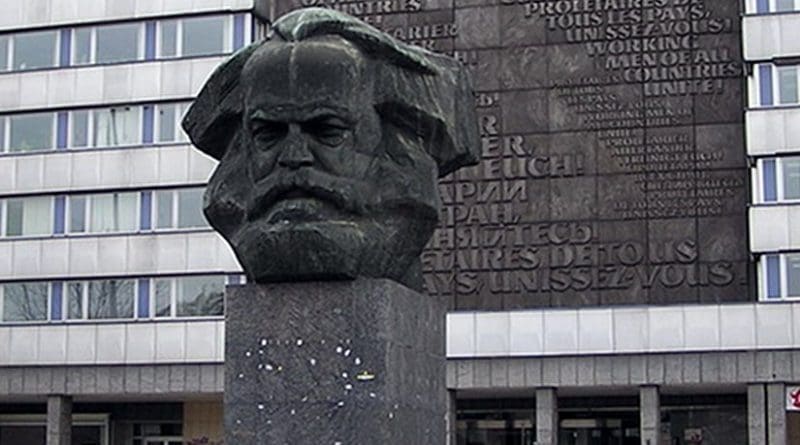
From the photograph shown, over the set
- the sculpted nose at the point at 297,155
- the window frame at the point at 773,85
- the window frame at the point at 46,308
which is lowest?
the sculpted nose at the point at 297,155

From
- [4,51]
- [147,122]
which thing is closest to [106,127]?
[147,122]

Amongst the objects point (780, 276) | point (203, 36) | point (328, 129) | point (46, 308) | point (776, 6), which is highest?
point (203, 36)

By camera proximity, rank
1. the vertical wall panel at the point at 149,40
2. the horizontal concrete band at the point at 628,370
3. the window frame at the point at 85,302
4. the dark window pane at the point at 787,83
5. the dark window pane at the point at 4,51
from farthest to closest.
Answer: the dark window pane at the point at 4,51 → the vertical wall panel at the point at 149,40 → the window frame at the point at 85,302 → the dark window pane at the point at 787,83 → the horizontal concrete band at the point at 628,370

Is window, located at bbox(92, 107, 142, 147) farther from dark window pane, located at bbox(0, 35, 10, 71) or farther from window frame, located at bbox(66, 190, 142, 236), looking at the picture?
dark window pane, located at bbox(0, 35, 10, 71)

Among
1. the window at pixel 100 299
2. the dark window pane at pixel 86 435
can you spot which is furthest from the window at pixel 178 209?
the dark window pane at pixel 86 435

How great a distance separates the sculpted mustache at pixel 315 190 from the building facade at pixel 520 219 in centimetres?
2892

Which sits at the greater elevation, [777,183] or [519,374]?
[777,183]

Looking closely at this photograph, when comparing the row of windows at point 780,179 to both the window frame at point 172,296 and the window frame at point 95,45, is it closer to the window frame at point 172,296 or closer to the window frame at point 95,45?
the window frame at point 172,296

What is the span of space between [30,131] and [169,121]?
15.1ft

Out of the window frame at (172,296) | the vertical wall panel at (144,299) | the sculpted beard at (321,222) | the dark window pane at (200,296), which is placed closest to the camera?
the sculpted beard at (321,222)

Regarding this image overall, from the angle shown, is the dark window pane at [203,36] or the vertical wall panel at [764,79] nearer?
the vertical wall panel at [764,79]

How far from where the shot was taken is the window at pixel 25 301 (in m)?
46.1

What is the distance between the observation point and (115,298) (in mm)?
45562

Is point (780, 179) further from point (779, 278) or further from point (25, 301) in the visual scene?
point (25, 301)
